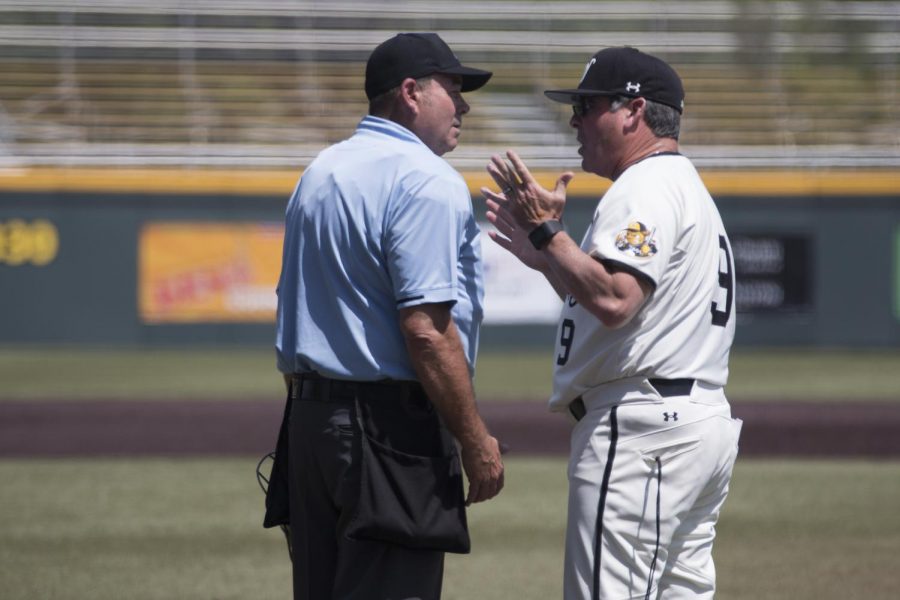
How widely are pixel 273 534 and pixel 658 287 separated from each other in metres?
4.46

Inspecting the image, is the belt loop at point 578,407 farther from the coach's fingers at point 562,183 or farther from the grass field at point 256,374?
the grass field at point 256,374

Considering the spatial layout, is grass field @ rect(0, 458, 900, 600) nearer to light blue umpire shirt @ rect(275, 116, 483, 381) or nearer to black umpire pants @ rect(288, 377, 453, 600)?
black umpire pants @ rect(288, 377, 453, 600)

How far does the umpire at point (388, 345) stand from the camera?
10.9 ft

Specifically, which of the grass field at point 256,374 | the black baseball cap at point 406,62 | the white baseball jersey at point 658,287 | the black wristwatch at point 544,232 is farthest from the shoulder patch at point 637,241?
the grass field at point 256,374

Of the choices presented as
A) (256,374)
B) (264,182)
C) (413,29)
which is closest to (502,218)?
(256,374)

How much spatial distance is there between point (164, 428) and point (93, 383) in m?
4.14

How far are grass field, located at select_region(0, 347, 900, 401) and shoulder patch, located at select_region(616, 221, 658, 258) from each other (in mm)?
10123

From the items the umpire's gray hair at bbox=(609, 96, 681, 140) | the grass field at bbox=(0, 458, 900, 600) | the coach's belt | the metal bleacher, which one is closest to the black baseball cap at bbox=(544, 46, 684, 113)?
the umpire's gray hair at bbox=(609, 96, 681, 140)

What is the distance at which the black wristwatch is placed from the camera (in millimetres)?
3338

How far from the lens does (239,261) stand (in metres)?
20.6

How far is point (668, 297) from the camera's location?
132 inches

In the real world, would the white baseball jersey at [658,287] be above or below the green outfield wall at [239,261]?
above

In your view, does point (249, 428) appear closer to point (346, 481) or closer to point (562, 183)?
point (346, 481)

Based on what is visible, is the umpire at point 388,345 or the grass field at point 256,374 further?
the grass field at point 256,374
